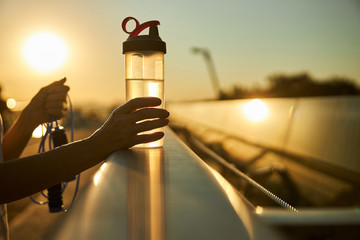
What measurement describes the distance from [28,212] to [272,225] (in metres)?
6.24

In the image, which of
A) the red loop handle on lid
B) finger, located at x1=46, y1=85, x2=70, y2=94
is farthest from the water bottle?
finger, located at x1=46, y1=85, x2=70, y2=94

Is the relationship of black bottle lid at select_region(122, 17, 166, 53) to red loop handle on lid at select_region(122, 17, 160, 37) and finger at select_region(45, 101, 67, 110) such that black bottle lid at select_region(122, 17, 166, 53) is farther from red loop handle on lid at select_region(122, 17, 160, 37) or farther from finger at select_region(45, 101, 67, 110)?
finger at select_region(45, 101, 67, 110)

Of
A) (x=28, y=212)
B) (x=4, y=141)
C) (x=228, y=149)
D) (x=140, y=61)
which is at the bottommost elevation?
(x=28, y=212)

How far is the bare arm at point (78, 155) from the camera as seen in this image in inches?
45.7

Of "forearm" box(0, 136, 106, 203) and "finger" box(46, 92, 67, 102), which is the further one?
"finger" box(46, 92, 67, 102)

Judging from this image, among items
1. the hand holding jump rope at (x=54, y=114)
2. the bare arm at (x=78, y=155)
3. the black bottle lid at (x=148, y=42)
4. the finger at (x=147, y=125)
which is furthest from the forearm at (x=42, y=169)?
the hand holding jump rope at (x=54, y=114)

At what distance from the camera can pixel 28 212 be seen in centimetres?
587

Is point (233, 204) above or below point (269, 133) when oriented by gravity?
above

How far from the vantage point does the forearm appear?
116 cm

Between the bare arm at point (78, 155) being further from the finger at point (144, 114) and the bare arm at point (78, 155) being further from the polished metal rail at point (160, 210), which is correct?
the polished metal rail at point (160, 210)

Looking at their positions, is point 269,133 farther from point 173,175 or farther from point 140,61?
point 173,175

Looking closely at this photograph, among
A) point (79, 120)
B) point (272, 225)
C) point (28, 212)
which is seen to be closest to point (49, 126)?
point (272, 225)

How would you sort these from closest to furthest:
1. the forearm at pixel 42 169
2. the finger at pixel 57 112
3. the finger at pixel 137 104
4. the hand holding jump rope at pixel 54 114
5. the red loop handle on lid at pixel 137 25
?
the forearm at pixel 42 169 < the finger at pixel 137 104 < the red loop handle on lid at pixel 137 25 < the hand holding jump rope at pixel 54 114 < the finger at pixel 57 112

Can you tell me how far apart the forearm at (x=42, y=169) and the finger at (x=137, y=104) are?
0.67 ft
